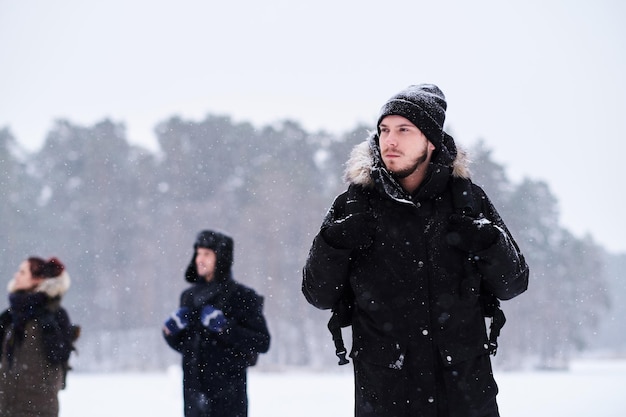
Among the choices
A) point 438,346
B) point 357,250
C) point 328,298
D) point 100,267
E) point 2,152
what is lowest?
point 438,346

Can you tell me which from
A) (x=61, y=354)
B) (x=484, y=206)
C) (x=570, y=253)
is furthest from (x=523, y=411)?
(x=570, y=253)

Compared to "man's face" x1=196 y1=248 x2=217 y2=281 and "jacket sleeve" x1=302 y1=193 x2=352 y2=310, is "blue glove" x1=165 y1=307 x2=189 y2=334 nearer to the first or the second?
"man's face" x1=196 y1=248 x2=217 y2=281

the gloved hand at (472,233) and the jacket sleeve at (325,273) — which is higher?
the gloved hand at (472,233)

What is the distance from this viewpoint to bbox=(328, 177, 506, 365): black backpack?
2295 mm

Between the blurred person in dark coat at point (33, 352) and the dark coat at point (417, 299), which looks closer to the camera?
the dark coat at point (417, 299)

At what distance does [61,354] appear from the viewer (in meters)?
4.80

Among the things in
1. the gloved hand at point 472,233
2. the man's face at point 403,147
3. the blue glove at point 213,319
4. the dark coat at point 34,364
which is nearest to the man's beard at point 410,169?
the man's face at point 403,147

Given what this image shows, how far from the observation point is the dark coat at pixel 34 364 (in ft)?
15.5

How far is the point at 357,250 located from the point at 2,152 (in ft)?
142

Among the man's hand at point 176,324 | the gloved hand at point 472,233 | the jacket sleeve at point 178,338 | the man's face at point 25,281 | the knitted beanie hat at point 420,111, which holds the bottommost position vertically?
the gloved hand at point 472,233

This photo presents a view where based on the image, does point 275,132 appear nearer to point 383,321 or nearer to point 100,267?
point 100,267

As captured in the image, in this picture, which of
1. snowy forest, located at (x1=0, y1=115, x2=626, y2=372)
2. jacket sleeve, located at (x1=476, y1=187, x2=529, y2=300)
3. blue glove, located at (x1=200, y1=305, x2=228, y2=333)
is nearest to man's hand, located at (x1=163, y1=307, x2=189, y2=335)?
blue glove, located at (x1=200, y1=305, x2=228, y2=333)

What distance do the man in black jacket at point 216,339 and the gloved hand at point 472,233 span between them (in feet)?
8.73

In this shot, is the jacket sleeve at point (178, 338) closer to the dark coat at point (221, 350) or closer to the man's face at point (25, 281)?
the dark coat at point (221, 350)
